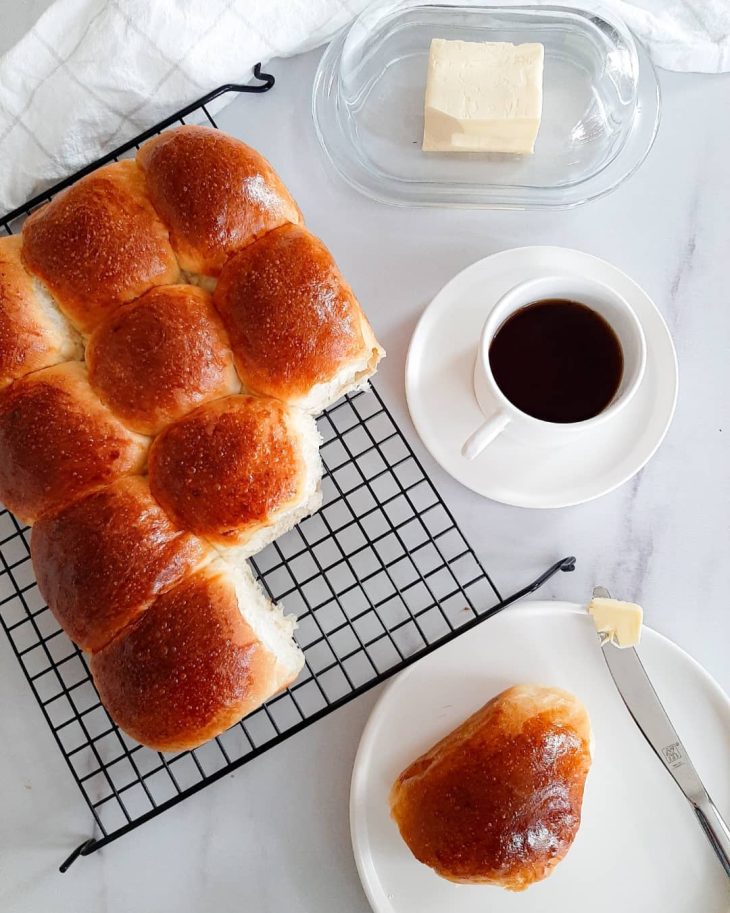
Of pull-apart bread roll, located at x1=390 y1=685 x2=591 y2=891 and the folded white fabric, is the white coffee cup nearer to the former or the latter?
pull-apart bread roll, located at x1=390 y1=685 x2=591 y2=891

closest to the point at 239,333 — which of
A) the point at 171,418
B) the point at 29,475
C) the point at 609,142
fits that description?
the point at 171,418

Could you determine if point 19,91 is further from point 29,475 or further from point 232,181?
point 29,475

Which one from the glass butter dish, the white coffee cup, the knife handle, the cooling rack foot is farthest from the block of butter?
the cooling rack foot

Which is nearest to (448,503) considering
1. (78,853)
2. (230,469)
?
(230,469)

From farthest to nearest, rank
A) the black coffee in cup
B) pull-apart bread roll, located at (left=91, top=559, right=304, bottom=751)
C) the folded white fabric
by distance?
the folded white fabric < the black coffee in cup < pull-apart bread roll, located at (left=91, top=559, right=304, bottom=751)

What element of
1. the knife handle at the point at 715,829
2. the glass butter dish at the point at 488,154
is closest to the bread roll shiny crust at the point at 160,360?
the glass butter dish at the point at 488,154

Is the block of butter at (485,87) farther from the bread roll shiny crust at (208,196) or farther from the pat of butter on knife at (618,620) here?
the pat of butter on knife at (618,620)

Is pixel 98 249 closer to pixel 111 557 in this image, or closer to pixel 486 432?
pixel 111 557
